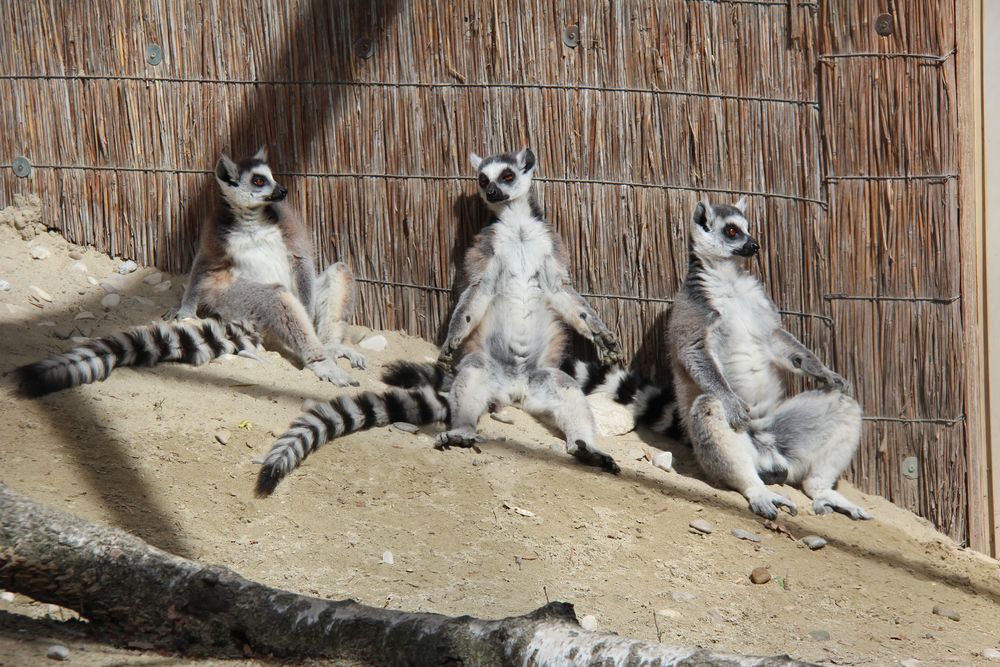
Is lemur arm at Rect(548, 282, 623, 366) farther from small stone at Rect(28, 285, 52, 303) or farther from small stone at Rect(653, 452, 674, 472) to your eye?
small stone at Rect(28, 285, 52, 303)

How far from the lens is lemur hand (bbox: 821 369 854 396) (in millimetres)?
5820

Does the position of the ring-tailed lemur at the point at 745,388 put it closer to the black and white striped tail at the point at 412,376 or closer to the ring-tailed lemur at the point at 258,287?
the black and white striped tail at the point at 412,376

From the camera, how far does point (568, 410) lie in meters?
5.86

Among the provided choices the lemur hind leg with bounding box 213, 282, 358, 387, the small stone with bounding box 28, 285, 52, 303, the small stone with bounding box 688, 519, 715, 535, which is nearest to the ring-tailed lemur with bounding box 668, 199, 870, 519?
the small stone with bounding box 688, 519, 715, 535

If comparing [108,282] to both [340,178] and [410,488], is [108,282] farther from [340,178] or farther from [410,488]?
[410,488]

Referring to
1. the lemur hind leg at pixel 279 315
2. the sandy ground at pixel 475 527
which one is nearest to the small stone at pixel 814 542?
the sandy ground at pixel 475 527

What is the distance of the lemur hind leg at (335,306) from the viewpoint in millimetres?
6512

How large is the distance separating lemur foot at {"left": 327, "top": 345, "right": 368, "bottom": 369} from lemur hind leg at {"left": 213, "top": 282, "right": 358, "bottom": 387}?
0.62 ft

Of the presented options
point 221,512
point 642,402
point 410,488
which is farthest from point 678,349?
point 221,512

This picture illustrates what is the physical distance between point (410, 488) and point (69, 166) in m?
3.61

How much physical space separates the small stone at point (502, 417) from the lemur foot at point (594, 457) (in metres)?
0.61

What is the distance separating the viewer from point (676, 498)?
5.38 m

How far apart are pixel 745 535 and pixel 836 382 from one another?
124cm

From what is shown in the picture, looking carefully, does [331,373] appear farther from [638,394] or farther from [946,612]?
[946,612]
